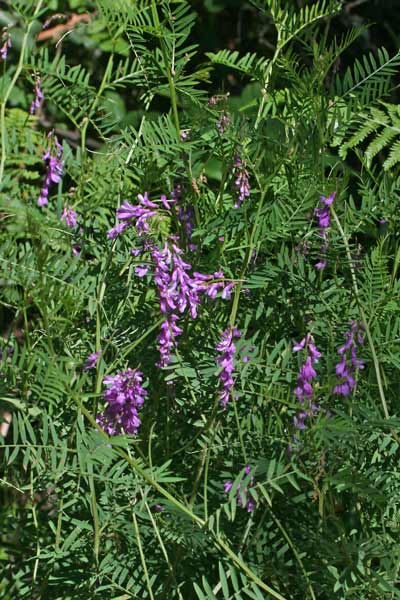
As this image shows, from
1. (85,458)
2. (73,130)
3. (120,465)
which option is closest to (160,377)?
(120,465)

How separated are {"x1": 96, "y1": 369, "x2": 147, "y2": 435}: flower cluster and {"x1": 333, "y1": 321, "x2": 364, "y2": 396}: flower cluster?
0.76 ft

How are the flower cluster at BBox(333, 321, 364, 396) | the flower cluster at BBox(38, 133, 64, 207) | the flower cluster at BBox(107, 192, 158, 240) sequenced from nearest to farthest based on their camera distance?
the flower cluster at BBox(333, 321, 364, 396) < the flower cluster at BBox(107, 192, 158, 240) < the flower cluster at BBox(38, 133, 64, 207)

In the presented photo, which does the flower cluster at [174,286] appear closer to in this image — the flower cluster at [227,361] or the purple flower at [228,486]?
the flower cluster at [227,361]

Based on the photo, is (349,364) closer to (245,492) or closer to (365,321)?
(365,321)

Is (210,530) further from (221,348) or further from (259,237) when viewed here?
(259,237)

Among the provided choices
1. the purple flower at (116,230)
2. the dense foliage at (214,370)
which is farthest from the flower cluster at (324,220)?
the purple flower at (116,230)

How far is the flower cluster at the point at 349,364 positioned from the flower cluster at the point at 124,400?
231 millimetres

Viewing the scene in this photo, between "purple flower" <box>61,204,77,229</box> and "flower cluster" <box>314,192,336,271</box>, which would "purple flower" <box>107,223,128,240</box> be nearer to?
"purple flower" <box>61,204,77,229</box>

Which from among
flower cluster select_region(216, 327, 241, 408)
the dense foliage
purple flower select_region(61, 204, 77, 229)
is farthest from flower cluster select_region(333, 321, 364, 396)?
purple flower select_region(61, 204, 77, 229)

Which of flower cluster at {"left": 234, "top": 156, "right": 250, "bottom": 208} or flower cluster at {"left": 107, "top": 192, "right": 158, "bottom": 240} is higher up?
flower cluster at {"left": 234, "top": 156, "right": 250, "bottom": 208}

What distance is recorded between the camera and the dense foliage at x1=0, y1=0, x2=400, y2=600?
3.49ft

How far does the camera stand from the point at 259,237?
49.2 inches

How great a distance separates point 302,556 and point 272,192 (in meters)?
0.50

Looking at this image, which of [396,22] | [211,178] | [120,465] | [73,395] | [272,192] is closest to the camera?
[73,395]
